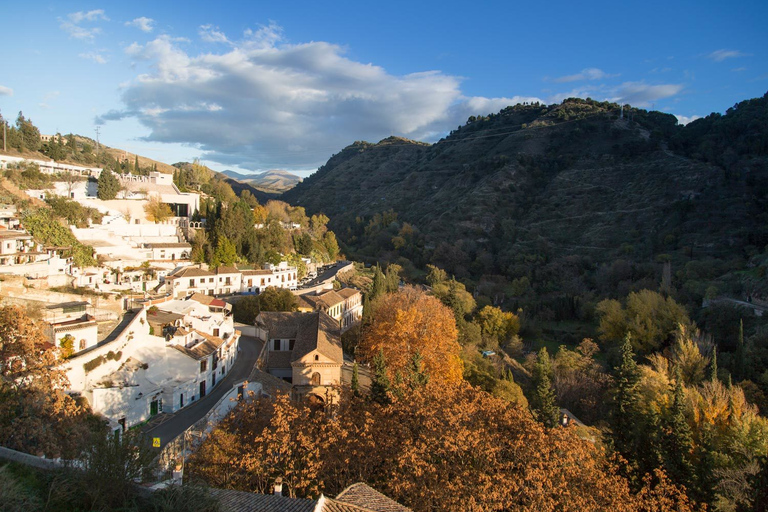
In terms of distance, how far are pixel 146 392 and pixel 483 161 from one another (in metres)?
71.8

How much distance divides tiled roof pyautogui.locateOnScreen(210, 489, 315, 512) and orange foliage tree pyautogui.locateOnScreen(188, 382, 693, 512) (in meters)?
1.65

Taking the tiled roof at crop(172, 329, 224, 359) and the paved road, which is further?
the tiled roof at crop(172, 329, 224, 359)

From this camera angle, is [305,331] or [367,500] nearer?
[367,500]

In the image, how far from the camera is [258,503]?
29.3 feet

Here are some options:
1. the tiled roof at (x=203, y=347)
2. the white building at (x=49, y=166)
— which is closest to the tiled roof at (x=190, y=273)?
the tiled roof at (x=203, y=347)

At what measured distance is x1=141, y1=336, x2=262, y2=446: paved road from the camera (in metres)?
15.3

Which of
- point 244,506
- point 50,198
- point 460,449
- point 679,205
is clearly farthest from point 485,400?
point 679,205

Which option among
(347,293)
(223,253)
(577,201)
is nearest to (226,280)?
(223,253)

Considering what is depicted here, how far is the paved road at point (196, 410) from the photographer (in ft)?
50.3

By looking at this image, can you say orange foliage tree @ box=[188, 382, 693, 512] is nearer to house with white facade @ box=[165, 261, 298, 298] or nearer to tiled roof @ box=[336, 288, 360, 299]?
house with white facade @ box=[165, 261, 298, 298]

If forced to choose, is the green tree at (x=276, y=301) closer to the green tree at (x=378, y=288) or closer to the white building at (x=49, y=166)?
the green tree at (x=378, y=288)

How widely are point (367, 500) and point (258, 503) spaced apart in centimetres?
224

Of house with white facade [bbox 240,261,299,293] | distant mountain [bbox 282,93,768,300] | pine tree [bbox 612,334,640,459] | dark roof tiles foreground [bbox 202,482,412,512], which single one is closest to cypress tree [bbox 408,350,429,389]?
dark roof tiles foreground [bbox 202,482,412,512]

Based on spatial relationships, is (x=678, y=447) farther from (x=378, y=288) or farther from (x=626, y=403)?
(x=378, y=288)
